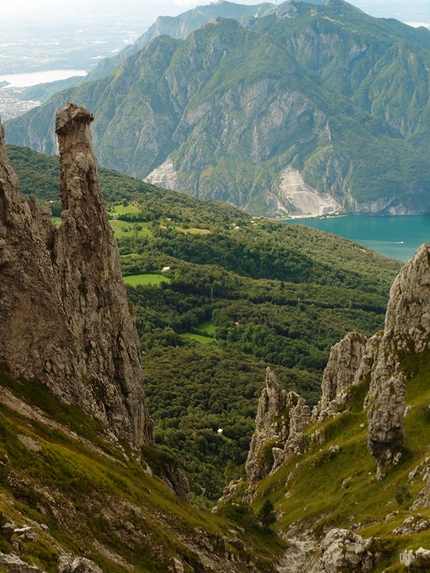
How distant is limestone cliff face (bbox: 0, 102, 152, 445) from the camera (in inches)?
2363

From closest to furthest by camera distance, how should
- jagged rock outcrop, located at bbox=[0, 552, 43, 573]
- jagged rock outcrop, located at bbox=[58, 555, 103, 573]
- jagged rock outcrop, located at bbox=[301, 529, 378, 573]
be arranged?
jagged rock outcrop, located at bbox=[0, 552, 43, 573] < jagged rock outcrop, located at bbox=[58, 555, 103, 573] < jagged rock outcrop, located at bbox=[301, 529, 378, 573]

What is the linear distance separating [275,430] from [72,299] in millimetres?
59513

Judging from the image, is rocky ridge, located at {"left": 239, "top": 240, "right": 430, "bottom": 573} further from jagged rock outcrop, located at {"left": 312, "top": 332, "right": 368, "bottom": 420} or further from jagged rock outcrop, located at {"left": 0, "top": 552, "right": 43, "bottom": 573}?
jagged rock outcrop, located at {"left": 0, "top": 552, "right": 43, "bottom": 573}

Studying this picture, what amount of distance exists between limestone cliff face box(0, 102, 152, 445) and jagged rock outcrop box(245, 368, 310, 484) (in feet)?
102

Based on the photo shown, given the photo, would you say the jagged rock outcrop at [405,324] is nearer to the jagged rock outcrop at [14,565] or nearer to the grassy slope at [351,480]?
the grassy slope at [351,480]

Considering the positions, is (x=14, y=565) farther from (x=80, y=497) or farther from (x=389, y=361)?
(x=389, y=361)

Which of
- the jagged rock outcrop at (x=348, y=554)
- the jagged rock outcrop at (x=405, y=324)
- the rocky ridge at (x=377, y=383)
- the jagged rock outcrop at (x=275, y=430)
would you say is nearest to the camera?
the jagged rock outcrop at (x=348, y=554)

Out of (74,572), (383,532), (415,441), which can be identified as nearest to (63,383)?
(74,572)

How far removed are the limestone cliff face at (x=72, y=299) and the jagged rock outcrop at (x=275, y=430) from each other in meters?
31.1

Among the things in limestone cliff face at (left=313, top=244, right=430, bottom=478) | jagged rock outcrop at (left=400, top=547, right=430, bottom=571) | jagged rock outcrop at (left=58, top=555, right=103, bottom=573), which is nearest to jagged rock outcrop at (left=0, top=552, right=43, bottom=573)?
jagged rock outcrop at (left=58, top=555, right=103, bottom=573)

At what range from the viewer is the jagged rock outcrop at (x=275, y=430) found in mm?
111438

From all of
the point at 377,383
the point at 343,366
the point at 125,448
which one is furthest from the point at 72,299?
the point at 343,366

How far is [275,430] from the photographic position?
12188 centimetres

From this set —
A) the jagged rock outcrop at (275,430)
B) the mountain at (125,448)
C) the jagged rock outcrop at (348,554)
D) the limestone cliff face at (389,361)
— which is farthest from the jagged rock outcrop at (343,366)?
the jagged rock outcrop at (348,554)
